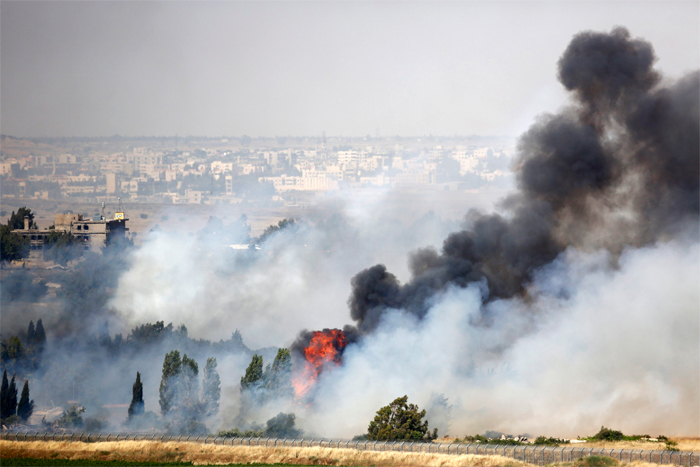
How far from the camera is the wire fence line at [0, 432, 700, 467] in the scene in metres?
55.4

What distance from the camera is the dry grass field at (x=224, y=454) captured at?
57.7 metres

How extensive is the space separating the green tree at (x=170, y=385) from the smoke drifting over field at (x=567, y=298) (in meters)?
4.66

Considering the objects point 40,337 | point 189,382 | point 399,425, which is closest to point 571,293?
point 399,425

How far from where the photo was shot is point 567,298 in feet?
266

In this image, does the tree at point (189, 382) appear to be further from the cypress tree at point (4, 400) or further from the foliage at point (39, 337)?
the foliage at point (39, 337)

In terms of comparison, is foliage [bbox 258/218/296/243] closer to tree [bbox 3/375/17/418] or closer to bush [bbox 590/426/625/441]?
tree [bbox 3/375/17/418]

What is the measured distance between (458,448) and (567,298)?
87.1 ft

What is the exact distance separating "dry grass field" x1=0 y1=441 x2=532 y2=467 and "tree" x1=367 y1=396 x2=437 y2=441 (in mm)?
3953

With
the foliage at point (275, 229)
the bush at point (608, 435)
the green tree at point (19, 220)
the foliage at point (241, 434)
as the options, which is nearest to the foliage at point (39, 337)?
the foliage at point (241, 434)

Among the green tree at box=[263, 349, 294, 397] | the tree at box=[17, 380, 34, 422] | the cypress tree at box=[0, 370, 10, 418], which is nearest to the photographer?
the green tree at box=[263, 349, 294, 397]

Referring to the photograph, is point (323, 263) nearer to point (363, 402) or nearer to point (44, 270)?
point (44, 270)

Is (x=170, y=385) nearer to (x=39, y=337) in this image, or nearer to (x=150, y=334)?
(x=150, y=334)

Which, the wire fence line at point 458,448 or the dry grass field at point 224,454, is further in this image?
the dry grass field at point 224,454

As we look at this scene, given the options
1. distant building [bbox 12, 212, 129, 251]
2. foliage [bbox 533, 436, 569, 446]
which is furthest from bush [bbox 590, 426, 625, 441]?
distant building [bbox 12, 212, 129, 251]
